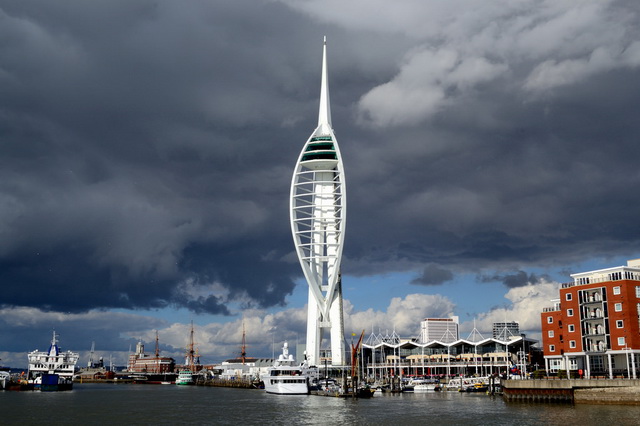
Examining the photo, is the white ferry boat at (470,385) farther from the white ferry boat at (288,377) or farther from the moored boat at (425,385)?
the white ferry boat at (288,377)

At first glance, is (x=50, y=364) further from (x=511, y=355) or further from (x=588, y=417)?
(x=588, y=417)

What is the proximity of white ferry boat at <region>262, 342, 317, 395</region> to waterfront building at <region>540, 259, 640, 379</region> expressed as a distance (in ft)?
155

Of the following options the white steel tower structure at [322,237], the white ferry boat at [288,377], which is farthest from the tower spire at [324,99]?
the white ferry boat at [288,377]

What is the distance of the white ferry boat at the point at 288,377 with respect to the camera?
12781 centimetres

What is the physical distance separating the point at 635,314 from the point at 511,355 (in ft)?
302

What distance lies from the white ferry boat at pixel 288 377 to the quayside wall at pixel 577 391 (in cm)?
4506

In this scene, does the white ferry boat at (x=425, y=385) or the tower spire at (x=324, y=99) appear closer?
the white ferry boat at (x=425, y=385)

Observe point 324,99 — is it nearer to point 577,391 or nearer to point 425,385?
point 425,385

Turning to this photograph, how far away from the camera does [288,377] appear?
128 metres

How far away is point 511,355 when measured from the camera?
187000 millimetres

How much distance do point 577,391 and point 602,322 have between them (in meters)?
22.5

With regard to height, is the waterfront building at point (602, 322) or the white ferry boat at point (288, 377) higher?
the waterfront building at point (602, 322)

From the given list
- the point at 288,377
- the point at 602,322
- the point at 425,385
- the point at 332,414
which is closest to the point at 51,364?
the point at 288,377

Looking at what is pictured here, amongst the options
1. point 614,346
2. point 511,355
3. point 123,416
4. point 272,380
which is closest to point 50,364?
point 272,380
